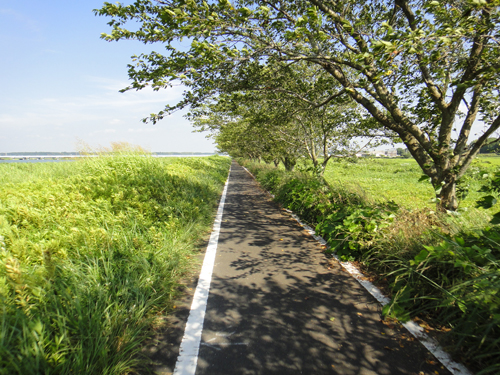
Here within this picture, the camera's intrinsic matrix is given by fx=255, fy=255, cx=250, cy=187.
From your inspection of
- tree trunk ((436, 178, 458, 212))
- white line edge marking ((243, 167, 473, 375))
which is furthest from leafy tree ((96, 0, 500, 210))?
white line edge marking ((243, 167, 473, 375))

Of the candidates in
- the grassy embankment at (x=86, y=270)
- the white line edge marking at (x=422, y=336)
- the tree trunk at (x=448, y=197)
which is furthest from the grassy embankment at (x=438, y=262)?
the grassy embankment at (x=86, y=270)

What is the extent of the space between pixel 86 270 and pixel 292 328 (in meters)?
2.56

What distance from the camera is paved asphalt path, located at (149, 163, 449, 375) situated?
2188 mm

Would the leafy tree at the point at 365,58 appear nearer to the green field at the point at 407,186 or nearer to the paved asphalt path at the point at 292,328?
the green field at the point at 407,186

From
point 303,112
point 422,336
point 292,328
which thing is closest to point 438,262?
point 422,336

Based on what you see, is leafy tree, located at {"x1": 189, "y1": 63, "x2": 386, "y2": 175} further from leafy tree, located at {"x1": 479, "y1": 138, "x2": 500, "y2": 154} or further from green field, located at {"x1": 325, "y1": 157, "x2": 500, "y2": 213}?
leafy tree, located at {"x1": 479, "y1": 138, "x2": 500, "y2": 154}

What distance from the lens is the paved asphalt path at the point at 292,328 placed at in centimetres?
219

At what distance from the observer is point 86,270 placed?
10.4 feet

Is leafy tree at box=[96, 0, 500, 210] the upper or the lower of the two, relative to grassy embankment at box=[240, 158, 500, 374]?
upper

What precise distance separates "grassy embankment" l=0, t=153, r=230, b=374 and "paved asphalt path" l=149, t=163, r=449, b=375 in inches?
17.0

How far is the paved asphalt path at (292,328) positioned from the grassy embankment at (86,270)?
0.43 meters

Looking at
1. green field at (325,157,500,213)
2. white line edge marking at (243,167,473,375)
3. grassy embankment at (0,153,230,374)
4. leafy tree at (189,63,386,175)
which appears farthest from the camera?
leafy tree at (189,63,386,175)

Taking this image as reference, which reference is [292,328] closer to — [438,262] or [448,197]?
[438,262]

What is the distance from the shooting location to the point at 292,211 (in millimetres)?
8562
